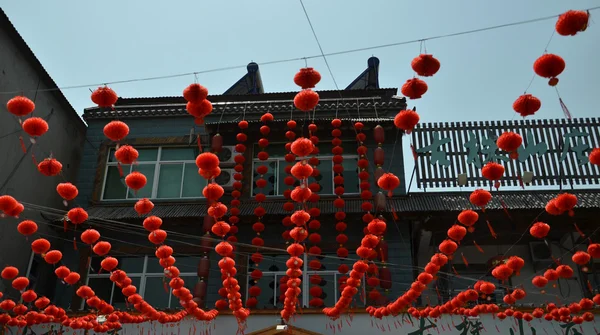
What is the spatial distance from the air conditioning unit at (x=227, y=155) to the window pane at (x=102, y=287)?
473 centimetres

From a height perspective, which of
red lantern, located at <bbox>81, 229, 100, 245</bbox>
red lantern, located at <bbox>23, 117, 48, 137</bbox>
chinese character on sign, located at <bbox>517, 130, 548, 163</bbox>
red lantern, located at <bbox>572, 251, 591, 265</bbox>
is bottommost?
red lantern, located at <bbox>572, 251, 591, 265</bbox>

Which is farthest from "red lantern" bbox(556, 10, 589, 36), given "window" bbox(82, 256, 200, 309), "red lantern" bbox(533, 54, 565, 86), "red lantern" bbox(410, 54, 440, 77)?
"window" bbox(82, 256, 200, 309)

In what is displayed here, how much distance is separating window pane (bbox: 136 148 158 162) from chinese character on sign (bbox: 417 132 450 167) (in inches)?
329

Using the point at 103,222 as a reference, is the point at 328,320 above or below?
below

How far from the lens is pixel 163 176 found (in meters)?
17.0

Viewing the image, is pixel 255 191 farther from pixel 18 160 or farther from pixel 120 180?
pixel 18 160

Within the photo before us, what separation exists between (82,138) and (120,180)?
2270 millimetres

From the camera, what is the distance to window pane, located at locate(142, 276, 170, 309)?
14703 millimetres

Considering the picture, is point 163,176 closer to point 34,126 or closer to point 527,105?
point 34,126

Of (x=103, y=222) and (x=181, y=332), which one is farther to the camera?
(x=103, y=222)

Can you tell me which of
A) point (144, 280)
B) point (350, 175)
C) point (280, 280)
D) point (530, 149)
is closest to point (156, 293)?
point (144, 280)

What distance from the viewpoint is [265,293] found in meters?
14.6

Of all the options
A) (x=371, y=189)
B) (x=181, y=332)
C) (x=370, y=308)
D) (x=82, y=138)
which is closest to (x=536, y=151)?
(x=371, y=189)

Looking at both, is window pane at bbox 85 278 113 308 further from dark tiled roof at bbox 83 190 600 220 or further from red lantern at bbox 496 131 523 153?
red lantern at bbox 496 131 523 153
